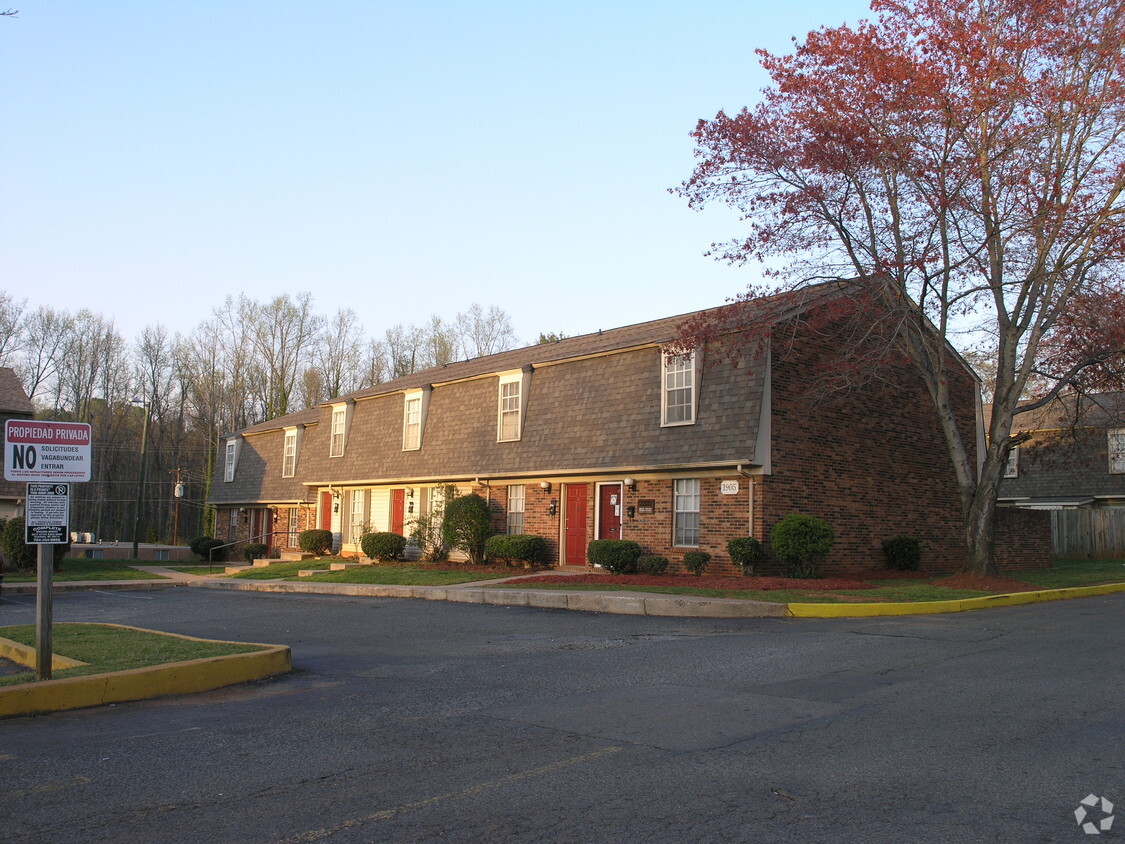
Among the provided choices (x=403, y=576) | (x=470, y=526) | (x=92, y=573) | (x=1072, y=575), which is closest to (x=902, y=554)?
(x=1072, y=575)

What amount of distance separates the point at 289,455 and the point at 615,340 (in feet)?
59.7

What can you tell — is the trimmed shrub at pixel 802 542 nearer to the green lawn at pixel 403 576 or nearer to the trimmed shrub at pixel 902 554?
the trimmed shrub at pixel 902 554

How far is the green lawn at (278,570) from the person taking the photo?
89.7ft

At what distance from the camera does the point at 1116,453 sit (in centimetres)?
3272

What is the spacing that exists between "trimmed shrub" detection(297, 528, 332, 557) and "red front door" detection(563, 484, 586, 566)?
12.2m

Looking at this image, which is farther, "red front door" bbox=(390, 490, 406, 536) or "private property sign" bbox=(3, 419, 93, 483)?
"red front door" bbox=(390, 490, 406, 536)

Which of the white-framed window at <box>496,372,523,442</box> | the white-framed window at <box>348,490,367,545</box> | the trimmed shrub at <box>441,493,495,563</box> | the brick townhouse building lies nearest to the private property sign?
the brick townhouse building

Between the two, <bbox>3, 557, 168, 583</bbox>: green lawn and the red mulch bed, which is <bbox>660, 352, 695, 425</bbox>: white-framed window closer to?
the red mulch bed

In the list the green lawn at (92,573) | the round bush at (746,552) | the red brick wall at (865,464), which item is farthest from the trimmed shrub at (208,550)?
the red brick wall at (865,464)

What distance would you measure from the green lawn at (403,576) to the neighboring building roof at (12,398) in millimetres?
13643

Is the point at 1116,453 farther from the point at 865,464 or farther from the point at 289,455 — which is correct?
the point at 289,455

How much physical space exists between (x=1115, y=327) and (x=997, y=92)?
5184 mm

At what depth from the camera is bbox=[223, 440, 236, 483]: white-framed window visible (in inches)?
1633

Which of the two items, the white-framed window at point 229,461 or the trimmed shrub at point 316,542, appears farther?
the white-framed window at point 229,461
